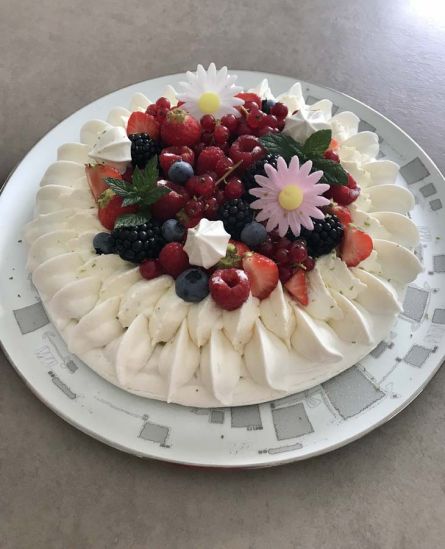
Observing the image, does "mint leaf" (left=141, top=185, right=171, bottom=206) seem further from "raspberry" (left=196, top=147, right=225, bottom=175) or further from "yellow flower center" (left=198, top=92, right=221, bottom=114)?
"yellow flower center" (left=198, top=92, right=221, bottom=114)

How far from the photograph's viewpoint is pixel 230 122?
1690 mm

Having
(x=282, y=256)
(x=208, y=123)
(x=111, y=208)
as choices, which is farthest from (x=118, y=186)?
(x=282, y=256)

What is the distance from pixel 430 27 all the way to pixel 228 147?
168 cm

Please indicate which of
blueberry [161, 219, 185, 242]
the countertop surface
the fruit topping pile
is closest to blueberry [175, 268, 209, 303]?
the fruit topping pile

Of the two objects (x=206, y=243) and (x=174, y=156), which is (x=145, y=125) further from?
(x=206, y=243)

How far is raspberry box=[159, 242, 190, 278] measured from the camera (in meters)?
1.41

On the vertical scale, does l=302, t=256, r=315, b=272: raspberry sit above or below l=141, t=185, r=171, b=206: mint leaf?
below

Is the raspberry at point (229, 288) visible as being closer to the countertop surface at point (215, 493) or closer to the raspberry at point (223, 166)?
the raspberry at point (223, 166)

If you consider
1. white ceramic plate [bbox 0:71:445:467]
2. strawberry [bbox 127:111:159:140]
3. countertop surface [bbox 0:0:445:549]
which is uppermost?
strawberry [bbox 127:111:159:140]

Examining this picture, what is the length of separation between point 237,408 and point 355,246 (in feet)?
1.74

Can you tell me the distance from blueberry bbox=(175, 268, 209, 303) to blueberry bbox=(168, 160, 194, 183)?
290 millimetres

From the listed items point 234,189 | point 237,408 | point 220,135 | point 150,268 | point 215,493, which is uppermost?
point 220,135

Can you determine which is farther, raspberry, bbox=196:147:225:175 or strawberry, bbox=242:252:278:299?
raspberry, bbox=196:147:225:175

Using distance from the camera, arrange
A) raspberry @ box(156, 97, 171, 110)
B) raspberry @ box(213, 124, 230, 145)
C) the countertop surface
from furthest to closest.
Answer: raspberry @ box(156, 97, 171, 110) → raspberry @ box(213, 124, 230, 145) → the countertop surface
